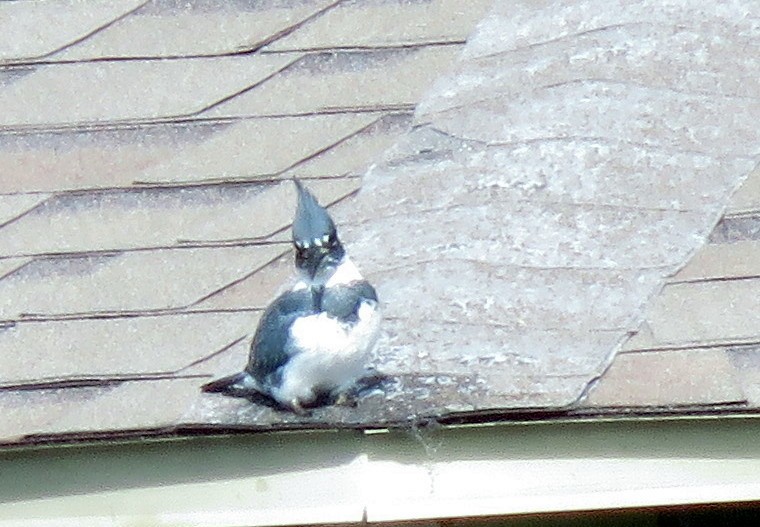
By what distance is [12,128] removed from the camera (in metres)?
2.37

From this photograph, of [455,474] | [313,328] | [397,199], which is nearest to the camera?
[313,328]

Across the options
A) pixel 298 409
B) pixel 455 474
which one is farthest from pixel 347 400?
pixel 455 474

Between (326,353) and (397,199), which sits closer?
(326,353)

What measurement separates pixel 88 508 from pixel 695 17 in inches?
49.1

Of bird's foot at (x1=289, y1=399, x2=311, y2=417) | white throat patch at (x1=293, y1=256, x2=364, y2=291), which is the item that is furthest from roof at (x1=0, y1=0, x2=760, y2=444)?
white throat patch at (x1=293, y1=256, x2=364, y2=291)

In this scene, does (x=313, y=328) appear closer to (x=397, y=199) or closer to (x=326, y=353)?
(x=326, y=353)

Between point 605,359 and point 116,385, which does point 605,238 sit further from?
point 116,385

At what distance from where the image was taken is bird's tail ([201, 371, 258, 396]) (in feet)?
6.35

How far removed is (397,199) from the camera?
2.25m

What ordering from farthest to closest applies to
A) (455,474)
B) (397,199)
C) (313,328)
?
(397,199), (455,474), (313,328)

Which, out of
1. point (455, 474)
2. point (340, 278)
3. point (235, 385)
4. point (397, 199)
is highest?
point (397, 199)

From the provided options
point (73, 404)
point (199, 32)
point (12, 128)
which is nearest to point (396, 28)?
point (199, 32)

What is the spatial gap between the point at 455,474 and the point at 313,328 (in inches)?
11.5

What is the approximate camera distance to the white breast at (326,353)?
1.88m
